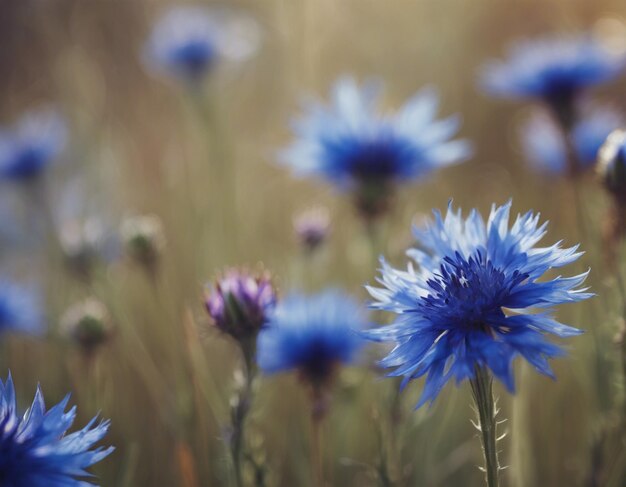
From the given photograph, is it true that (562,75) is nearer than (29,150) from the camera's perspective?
Yes

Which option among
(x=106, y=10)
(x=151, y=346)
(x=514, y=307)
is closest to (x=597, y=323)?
(x=514, y=307)

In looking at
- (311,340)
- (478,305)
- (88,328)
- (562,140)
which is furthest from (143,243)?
(562,140)

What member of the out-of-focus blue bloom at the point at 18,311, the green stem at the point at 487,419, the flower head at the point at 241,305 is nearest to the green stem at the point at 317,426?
the flower head at the point at 241,305

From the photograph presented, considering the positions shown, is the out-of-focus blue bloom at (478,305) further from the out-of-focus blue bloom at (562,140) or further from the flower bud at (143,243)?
the out-of-focus blue bloom at (562,140)

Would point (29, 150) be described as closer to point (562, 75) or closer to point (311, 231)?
point (311, 231)

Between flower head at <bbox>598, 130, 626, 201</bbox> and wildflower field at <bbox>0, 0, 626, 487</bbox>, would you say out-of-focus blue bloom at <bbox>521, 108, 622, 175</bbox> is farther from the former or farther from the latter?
flower head at <bbox>598, 130, 626, 201</bbox>

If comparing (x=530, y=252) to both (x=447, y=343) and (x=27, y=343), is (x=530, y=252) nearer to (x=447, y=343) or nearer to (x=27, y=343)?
(x=447, y=343)
